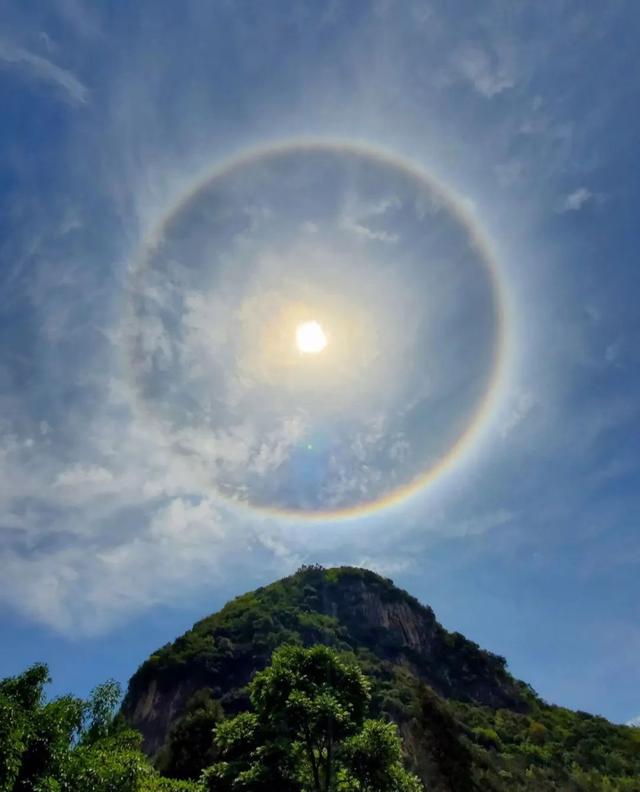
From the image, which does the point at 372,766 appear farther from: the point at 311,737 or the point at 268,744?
the point at 268,744

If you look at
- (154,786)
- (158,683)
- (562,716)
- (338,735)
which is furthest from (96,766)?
(562,716)

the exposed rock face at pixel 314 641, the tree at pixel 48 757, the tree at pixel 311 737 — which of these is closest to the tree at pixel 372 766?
the tree at pixel 311 737

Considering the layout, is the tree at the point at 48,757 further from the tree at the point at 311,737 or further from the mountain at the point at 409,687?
the mountain at the point at 409,687

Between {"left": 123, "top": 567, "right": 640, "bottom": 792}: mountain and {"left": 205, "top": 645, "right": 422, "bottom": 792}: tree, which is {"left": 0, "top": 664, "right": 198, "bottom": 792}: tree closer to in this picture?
{"left": 205, "top": 645, "right": 422, "bottom": 792}: tree

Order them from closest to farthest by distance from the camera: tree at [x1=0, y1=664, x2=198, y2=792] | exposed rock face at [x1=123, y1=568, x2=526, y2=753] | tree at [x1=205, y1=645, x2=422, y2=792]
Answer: tree at [x1=0, y1=664, x2=198, y2=792], tree at [x1=205, y1=645, x2=422, y2=792], exposed rock face at [x1=123, y1=568, x2=526, y2=753]

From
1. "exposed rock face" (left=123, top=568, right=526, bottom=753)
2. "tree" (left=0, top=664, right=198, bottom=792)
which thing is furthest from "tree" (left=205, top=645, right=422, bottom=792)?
"exposed rock face" (left=123, top=568, right=526, bottom=753)

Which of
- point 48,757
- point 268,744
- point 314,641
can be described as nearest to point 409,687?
point 314,641

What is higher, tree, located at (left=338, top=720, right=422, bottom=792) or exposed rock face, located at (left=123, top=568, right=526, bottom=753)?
exposed rock face, located at (left=123, top=568, right=526, bottom=753)
